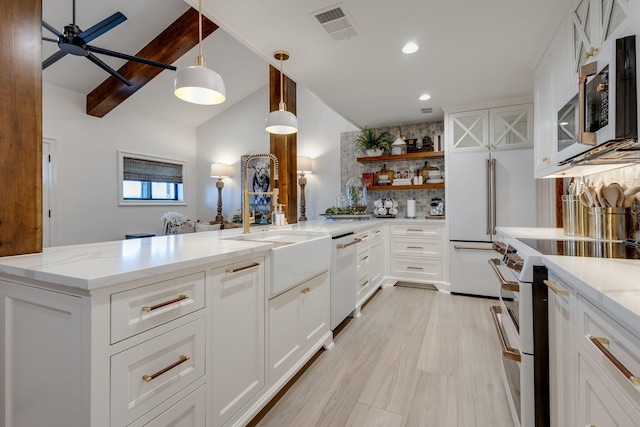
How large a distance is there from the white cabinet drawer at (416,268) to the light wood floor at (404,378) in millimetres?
891

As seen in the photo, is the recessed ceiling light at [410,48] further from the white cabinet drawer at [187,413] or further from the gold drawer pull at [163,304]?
the white cabinet drawer at [187,413]

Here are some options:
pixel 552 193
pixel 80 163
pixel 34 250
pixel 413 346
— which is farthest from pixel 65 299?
pixel 80 163

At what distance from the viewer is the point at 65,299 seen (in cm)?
90

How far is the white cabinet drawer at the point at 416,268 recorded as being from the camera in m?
3.86

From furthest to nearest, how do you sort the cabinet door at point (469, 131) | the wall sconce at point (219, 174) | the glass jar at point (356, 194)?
the wall sconce at point (219, 174), the glass jar at point (356, 194), the cabinet door at point (469, 131)

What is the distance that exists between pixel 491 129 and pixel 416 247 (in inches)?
65.2

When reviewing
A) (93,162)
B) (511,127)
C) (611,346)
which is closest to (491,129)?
(511,127)

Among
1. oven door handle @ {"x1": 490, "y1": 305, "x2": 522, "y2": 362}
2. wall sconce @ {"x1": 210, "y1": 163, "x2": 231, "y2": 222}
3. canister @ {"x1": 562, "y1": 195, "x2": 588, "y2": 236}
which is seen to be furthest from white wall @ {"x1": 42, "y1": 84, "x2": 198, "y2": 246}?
canister @ {"x1": 562, "y1": 195, "x2": 588, "y2": 236}

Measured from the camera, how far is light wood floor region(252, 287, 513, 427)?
1.60m

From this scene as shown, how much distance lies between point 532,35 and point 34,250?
316 cm

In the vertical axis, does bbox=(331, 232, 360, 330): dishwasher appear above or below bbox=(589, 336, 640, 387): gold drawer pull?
below

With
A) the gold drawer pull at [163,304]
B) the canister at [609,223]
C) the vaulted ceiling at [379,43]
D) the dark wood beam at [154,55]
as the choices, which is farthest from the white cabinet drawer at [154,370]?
the dark wood beam at [154,55]

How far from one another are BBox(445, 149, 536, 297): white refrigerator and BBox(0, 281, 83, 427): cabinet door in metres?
3.57

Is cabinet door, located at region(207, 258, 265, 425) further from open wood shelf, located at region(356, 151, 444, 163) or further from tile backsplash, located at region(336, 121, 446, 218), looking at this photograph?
tile backsplash, located at region(336, 121, 446, 218)
